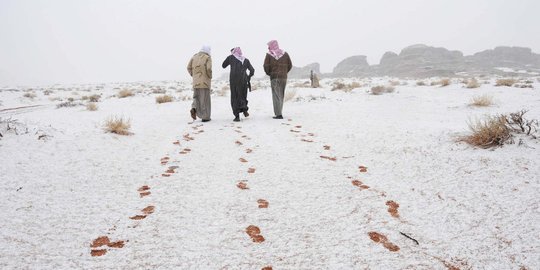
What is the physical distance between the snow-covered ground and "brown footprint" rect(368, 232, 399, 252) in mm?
13

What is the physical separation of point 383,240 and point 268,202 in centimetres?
104

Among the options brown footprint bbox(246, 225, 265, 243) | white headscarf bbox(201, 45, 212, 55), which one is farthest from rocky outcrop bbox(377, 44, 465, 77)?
brown footprint bbox(246, 225, 265, 243)

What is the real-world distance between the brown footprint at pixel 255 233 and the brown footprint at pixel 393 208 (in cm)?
107

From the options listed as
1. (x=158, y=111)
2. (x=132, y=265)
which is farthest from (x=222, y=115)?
(x=132, y=265)

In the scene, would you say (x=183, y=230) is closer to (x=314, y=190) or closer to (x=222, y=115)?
(x=314, y=190)

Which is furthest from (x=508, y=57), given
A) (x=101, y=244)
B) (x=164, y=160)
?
(x=101, y=244)

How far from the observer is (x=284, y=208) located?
277 cm

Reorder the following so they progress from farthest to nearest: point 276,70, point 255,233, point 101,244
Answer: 1. point 276,70
2. point 255,233
3. point 101,244

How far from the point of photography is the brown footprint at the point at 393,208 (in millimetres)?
2575

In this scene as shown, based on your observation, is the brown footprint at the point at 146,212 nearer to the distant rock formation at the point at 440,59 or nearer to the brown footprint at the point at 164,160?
the brown footprint at the point at 164,160

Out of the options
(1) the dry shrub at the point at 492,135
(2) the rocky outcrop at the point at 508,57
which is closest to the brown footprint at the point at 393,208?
(1) the dry shrub at the point at 492,135

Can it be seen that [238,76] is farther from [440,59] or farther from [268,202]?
[440,59]

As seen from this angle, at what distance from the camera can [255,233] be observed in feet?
7.74

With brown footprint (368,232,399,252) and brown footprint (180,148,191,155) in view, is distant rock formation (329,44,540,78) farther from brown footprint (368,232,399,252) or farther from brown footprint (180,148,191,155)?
brown footprint (368,232,399,252)
